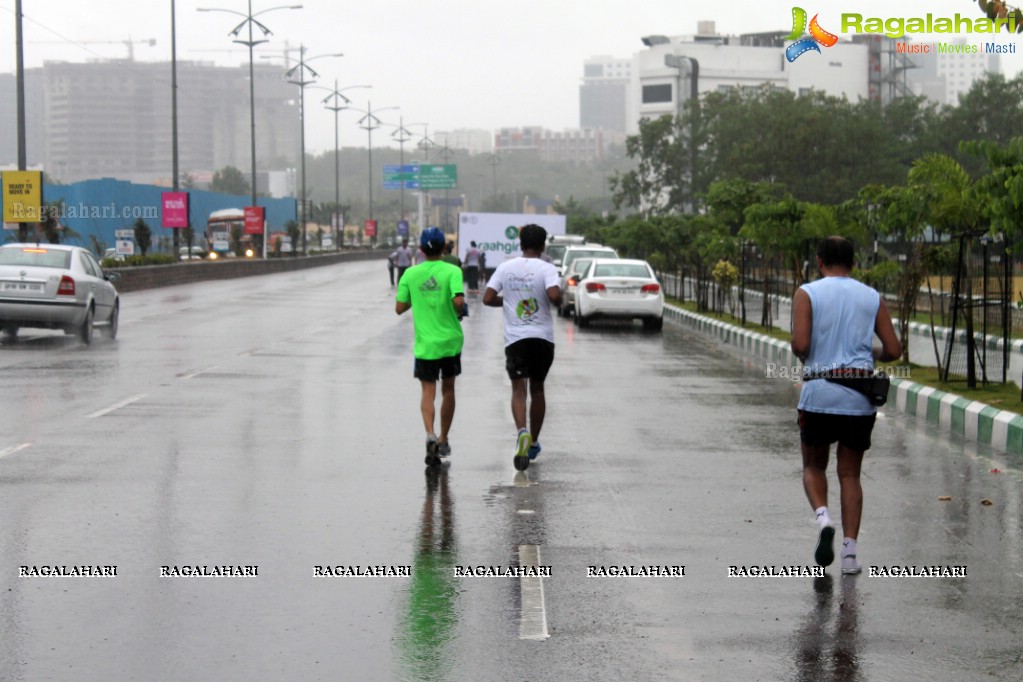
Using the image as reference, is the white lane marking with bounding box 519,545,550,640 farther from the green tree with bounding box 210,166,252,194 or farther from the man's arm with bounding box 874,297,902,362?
the green tree with bounding box 210,166,252,194

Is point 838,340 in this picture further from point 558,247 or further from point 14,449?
point 558,247

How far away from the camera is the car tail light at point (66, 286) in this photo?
72.6ft

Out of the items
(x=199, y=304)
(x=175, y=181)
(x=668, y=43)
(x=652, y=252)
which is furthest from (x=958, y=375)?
(x=668, y=43)

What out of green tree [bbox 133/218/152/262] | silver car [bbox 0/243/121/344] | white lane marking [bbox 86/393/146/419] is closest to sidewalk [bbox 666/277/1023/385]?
white lane marking [bbox 86/393/146/419]

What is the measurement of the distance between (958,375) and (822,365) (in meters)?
10.4

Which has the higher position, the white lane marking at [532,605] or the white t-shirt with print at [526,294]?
the white t-shirt with print at [526,294]

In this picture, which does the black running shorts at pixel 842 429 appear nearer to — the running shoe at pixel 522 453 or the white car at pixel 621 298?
the running shoe at pixel 522 453

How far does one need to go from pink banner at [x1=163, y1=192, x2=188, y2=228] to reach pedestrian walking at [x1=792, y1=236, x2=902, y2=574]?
4717 centimetres

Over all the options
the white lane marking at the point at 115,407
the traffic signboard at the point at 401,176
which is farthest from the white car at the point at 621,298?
the traffic signboard at the point at 401,176

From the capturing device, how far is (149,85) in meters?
192

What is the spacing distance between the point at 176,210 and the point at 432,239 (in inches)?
1721

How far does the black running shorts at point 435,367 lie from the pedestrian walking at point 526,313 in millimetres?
404

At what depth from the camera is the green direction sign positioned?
356ft

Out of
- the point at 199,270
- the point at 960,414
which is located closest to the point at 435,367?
the point at 960,414
